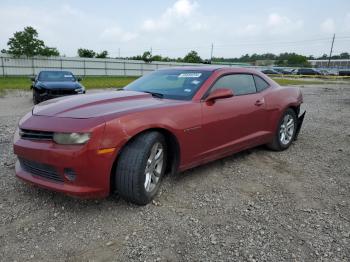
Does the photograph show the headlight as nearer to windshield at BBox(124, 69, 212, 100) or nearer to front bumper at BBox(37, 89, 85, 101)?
windshield at BBox(124, 69, 212, 100)

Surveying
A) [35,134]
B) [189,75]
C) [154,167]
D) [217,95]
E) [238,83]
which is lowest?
[154,167]

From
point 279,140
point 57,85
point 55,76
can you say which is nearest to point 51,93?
point 57,85

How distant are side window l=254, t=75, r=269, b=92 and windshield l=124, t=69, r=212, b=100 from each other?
1.07 metres

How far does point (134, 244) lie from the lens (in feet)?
8.61

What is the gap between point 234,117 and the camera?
13.6ft

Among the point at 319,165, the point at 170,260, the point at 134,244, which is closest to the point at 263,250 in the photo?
the point at 170,260

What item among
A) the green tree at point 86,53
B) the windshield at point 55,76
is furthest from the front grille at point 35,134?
the green tree at point 86,53

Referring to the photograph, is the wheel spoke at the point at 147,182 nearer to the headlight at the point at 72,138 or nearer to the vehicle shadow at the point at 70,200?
the vehicle shadow at the point at 70,200

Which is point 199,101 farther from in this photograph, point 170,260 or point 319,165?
point 319,165

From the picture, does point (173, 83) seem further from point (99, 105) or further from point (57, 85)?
point (57, 85)

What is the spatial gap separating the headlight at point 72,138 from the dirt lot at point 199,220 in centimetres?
73

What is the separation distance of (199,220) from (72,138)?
1.39 metres

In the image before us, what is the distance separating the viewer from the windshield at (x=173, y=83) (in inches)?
153

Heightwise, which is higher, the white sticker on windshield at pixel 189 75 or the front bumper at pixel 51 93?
the white sticker on windshield at pixel 189 75
